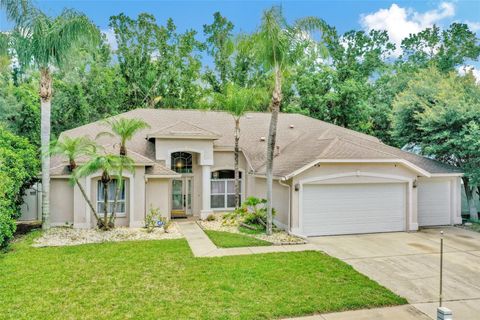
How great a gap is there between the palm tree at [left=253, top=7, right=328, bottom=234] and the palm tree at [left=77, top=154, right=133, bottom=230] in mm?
5922

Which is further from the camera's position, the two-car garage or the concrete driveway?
the two-car garage

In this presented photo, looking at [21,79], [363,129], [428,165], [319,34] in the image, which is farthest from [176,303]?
[21,79]

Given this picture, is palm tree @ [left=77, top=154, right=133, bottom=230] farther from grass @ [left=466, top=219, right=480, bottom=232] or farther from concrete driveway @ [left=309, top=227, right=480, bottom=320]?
grass @ [left=466, top=219, right=480, bottom=232]

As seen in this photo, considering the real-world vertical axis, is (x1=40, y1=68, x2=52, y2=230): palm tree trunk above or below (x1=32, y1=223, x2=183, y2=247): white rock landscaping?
above

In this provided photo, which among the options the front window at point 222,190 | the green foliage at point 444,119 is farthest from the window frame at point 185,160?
the green foliage at point 444,119

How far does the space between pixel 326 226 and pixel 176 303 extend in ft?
27.1

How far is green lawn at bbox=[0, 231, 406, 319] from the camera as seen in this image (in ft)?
21.7

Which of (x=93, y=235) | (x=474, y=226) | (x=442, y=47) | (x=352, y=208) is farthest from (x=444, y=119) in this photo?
(x=442, y=47)

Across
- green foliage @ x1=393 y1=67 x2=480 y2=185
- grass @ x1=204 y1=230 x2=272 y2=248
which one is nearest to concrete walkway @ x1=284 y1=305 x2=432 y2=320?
grass @ x1=204 y1=230 x2=272 y2=248

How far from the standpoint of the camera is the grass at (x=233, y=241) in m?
11.6

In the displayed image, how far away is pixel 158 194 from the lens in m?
15.3

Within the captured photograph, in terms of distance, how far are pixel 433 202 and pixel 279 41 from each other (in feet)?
35.7

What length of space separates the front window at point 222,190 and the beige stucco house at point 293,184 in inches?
2.2

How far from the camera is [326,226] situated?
1351 centimetres
